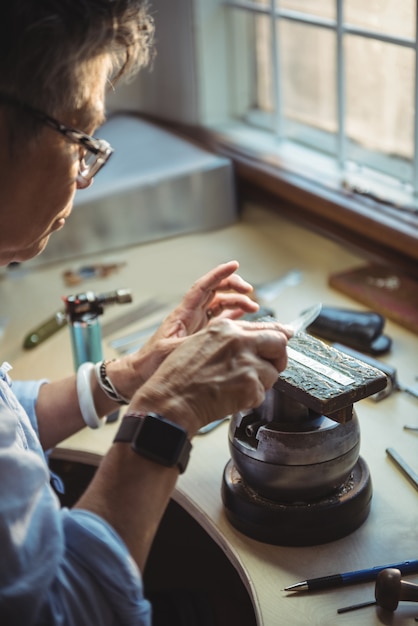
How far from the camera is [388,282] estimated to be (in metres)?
1.90

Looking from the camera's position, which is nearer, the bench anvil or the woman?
the woman

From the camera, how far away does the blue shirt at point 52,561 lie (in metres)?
0.94

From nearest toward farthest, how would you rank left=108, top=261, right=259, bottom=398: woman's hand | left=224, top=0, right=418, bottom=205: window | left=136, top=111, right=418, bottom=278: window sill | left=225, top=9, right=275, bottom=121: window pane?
left=108, top=261, right=259, bottom=398: woman's hand < left=136, top=111, right=418, bottom=278: window sill < left=224, top=0, right=418, bottom=205: window < left=225, top=9, right=275, bottom=121: window pane

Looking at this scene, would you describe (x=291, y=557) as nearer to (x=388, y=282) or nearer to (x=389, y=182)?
(x=388, y=282)

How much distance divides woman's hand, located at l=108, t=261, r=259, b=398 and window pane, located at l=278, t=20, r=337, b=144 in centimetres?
94

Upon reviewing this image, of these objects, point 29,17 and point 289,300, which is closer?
point 29,17

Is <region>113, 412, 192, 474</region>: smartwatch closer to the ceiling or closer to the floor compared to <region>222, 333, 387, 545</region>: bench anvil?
closer to the ceiling

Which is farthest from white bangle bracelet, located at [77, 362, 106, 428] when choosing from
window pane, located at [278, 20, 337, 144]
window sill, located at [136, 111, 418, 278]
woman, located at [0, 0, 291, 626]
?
window pane, located at [278, 20, 337, 144]

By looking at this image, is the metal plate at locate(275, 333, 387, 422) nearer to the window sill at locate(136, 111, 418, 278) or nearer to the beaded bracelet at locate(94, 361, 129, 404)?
the beaded bracelet at locate(94, 361, 129, 404)

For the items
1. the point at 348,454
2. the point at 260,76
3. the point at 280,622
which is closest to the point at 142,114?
the point at 260,76

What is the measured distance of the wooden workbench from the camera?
3.71ft

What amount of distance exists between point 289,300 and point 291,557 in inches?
30.5

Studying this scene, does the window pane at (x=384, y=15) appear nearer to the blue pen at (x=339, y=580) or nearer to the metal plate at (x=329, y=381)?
the metal plate at (x=329, y=381)

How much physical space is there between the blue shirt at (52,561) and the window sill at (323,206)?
3.42 ft
